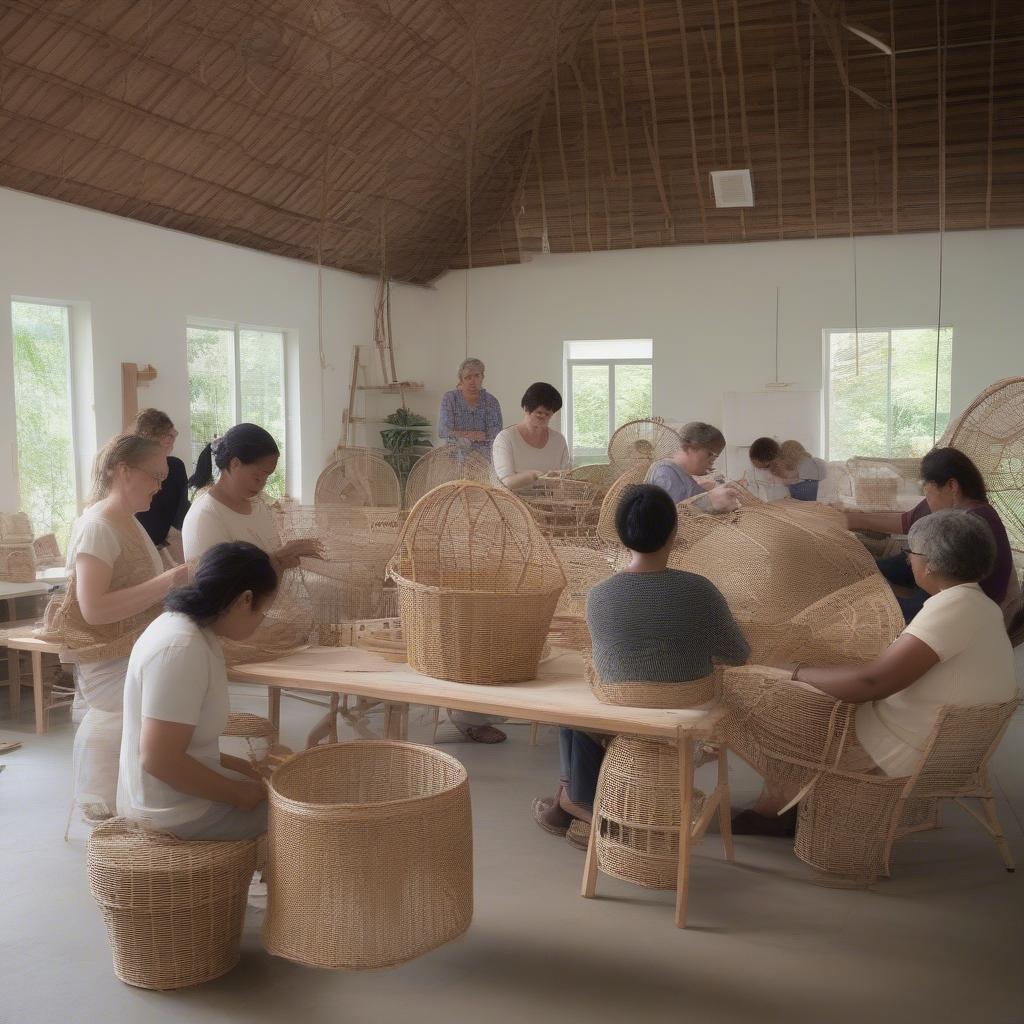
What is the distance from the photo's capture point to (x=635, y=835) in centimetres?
308

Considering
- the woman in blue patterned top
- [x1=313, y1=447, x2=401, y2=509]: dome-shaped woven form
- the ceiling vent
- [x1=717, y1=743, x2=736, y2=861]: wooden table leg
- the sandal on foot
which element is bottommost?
the sandal on foot

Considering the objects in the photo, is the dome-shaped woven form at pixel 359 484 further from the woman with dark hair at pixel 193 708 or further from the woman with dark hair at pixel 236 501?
the woman with dark hair at pixel 193 708

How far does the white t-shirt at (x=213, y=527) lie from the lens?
3.39m

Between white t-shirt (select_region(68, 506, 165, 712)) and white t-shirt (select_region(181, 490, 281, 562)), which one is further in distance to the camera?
white t-shirt (select_region(181, 490, 281, 562))

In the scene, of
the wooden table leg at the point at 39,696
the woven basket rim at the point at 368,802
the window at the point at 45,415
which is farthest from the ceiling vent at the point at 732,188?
the woven basket rim at the point at 368,802

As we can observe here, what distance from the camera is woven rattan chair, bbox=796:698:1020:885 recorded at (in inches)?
114

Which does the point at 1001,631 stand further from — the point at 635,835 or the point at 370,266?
the point at 370,266

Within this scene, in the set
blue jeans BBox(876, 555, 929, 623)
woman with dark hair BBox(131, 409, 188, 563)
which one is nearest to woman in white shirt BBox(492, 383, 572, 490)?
woman with dark hair BBox(131, 409, 188, 563)

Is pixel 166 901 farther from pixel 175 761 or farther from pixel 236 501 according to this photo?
pixel 236 501

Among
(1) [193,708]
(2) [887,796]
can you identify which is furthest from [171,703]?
(2) [887,796]

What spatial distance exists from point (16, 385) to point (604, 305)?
A: 5.62 meters

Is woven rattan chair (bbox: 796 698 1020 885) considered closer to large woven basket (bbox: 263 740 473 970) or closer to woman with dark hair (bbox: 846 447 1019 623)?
woman with dark hair (bbox: 846 447 1019 623)

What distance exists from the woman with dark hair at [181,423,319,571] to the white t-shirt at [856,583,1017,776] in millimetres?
1731

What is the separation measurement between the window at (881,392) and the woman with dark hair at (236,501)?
774 centimetres
